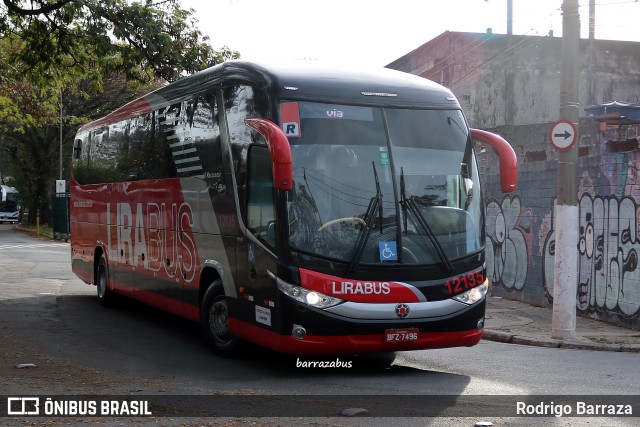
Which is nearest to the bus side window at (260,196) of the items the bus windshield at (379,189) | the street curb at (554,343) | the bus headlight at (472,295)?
the bus windshield at (379,189)

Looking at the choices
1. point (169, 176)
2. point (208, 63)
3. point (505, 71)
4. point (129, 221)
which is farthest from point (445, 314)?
point (505, 71)

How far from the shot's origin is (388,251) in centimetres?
918

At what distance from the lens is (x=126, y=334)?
42.7ft

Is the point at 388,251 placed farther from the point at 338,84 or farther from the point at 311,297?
the point at 338,84

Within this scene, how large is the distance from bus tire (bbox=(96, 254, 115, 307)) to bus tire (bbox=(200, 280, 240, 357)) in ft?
18.6

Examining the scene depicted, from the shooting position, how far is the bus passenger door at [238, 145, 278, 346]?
9312mm

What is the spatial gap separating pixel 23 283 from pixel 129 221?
7433mm

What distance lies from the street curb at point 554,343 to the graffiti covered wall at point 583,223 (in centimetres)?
165

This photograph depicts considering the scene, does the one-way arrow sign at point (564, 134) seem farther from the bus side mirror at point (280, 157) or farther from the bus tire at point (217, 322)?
the bus side mirror at point (280, 157)

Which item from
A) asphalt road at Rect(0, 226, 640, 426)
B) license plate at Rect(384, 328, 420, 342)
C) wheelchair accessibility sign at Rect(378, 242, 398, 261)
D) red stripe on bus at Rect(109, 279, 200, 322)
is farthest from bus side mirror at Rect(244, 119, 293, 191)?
red stripe on bus at Rect(109, 279, 200, 322)

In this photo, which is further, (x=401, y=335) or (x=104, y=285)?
Result: (x=104, y=285)

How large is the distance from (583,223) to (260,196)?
7462 mm

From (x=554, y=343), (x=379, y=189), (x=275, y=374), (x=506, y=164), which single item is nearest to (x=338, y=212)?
(x=379, y=189)

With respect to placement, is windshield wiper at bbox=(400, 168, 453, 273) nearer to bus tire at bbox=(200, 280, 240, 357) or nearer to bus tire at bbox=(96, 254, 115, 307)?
bus tire at bbox=(200, 280, 240, 357)
